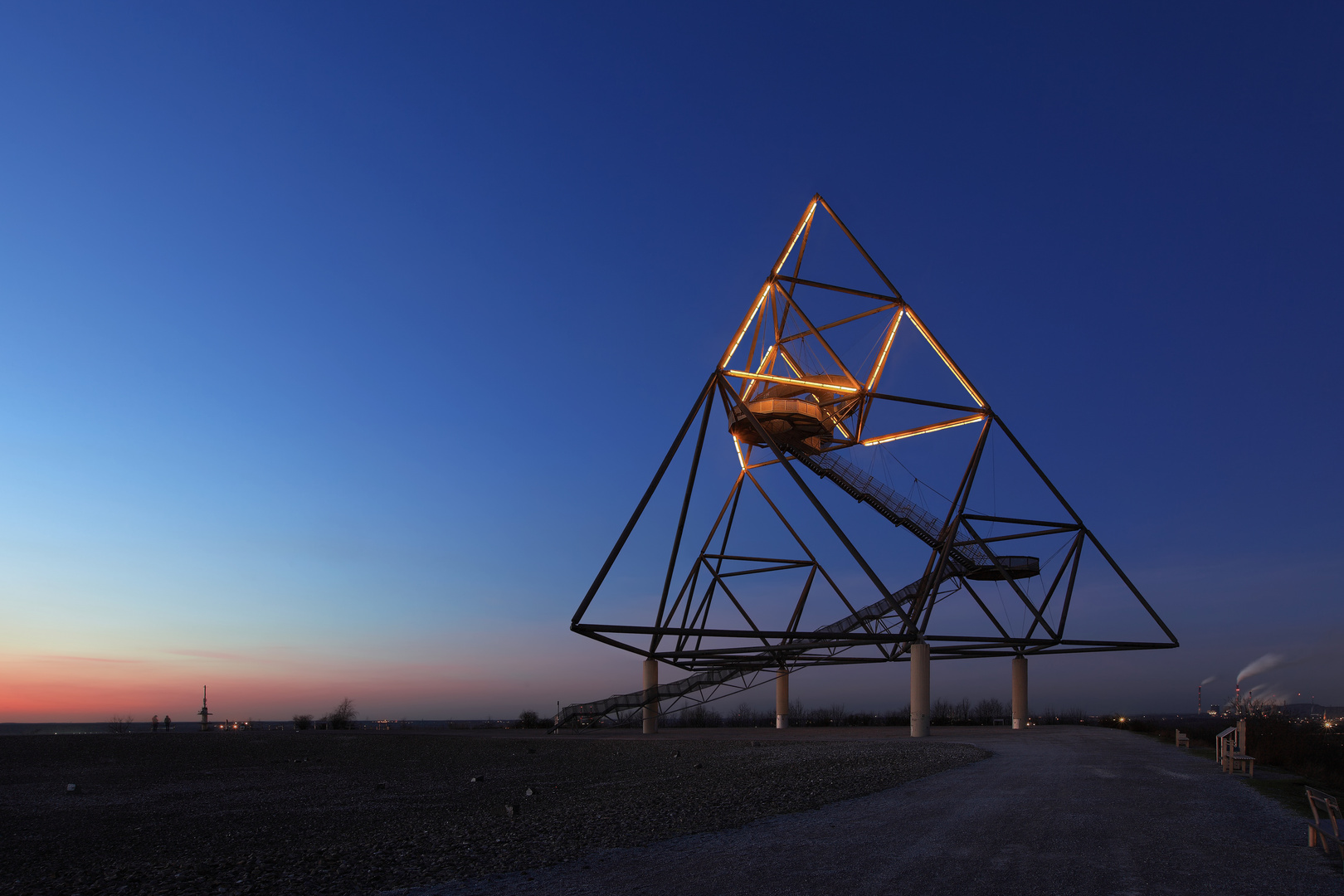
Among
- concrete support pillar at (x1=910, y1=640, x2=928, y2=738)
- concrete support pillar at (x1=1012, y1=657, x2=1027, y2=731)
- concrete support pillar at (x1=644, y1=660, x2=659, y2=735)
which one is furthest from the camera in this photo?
concrete support pillar at (x1=1012, y1=657, x2=1027, y2=731)

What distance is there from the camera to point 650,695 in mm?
35719

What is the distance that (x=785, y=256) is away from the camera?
2969 centimetres

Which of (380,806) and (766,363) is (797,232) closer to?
(766,363)

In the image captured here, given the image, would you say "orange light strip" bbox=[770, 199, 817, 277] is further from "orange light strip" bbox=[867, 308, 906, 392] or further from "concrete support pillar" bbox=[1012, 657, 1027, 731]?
"concrete support pillar" bbox=[1012, 657, 1027, 731]

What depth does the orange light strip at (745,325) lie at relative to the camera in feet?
91.3

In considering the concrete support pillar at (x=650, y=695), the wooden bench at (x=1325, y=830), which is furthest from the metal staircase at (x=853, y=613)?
the wooden bench at (x=1325, y=830)

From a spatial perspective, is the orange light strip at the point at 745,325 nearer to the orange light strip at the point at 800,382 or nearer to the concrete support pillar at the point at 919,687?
the orange light strip at the point at 800,382

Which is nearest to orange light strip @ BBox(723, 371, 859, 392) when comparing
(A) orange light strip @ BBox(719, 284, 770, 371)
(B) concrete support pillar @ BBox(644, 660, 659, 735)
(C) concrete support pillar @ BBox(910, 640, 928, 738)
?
(A) orange light strip @ BBox(719, 284, 770, 371)

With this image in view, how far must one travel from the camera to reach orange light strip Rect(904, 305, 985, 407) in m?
30.0

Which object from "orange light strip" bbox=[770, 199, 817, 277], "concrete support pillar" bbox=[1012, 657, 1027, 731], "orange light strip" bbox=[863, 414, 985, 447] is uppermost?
"orange light strip" bbox=[770, 199, 817, 277]

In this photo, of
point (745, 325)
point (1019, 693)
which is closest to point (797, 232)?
point (745, 325)

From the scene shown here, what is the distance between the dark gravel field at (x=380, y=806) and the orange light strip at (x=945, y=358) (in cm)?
1223

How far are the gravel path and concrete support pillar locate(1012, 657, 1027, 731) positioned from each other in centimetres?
2262

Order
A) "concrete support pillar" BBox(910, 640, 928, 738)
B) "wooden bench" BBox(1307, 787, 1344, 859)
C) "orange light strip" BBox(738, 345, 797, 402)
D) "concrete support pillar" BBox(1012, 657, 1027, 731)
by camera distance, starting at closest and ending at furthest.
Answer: "wooden bench" BBox(1307, 787, 1344, 859) → "concrete support pillar" BBox(910, 640, 928, 738) → "orange light strip" BBox(738, 345, 797, 402) → "concrete support pillar" BBox(1012, 657, 1027, 731)
